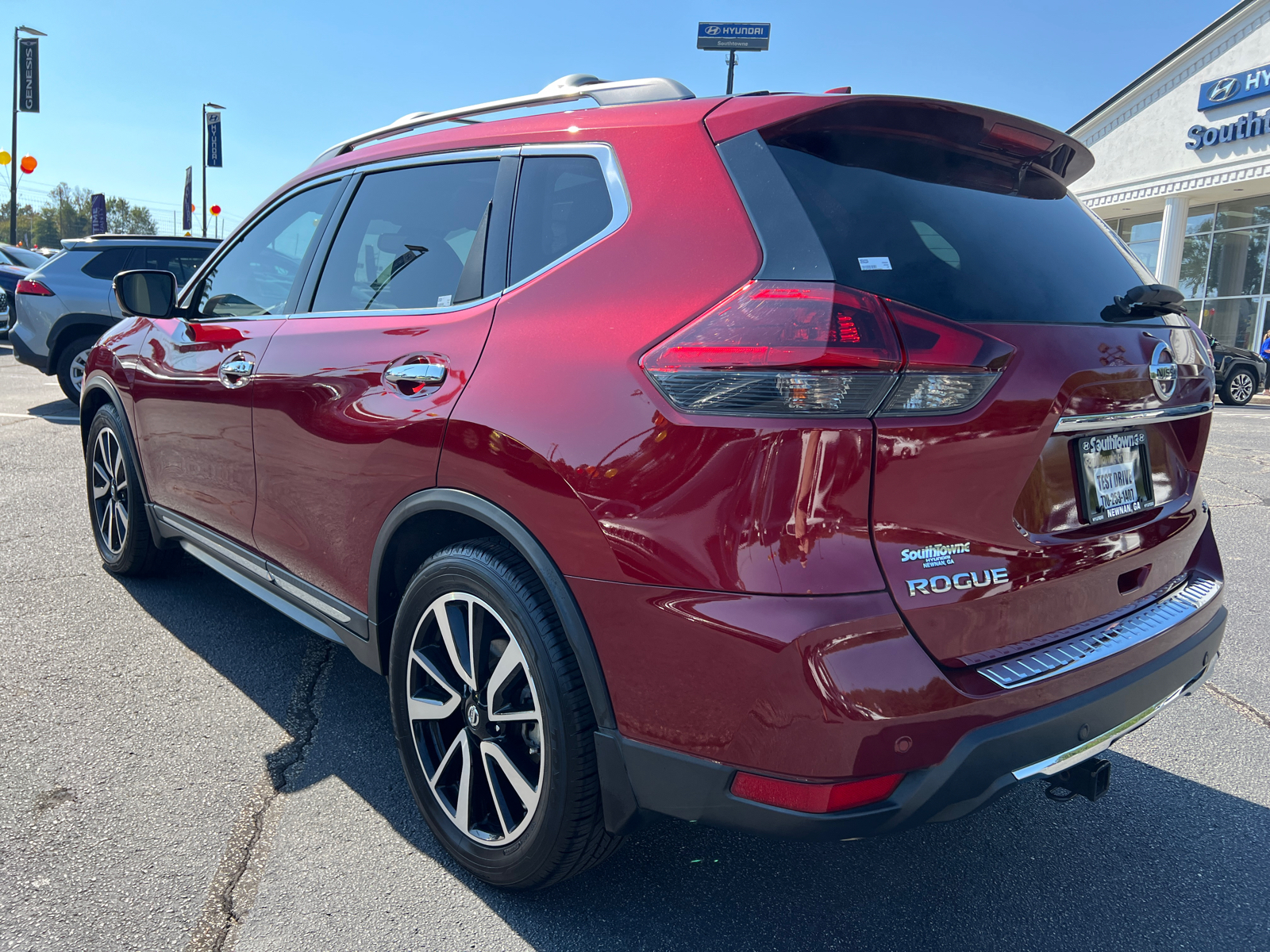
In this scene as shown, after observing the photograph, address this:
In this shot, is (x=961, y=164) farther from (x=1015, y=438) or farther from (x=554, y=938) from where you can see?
(x=554, y=938)

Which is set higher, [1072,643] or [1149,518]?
[1149,518]

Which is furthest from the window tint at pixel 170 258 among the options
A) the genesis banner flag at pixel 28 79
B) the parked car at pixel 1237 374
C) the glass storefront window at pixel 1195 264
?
the genesis banner flag at pixel 28 79

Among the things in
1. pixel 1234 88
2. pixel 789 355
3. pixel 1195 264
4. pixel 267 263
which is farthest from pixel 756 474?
pixel 1195 264

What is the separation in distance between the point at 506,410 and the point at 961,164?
1201 mm

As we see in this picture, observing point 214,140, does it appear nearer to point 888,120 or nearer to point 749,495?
point 888,120

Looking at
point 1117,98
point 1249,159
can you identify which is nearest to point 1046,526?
point 1249,159

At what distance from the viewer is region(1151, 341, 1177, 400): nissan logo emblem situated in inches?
81.9

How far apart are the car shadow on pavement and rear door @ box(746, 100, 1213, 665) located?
794mm

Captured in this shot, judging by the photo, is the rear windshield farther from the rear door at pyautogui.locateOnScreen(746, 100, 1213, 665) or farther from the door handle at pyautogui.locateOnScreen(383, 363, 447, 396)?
the door handle at pyautogui.locateOnScreen(383, 363, 447, 396)

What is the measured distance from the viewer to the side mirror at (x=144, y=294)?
12.1 ft

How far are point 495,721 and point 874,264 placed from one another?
1.35 m

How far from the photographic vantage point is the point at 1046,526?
1.86 m

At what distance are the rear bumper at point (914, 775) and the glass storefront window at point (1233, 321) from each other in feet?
84.8

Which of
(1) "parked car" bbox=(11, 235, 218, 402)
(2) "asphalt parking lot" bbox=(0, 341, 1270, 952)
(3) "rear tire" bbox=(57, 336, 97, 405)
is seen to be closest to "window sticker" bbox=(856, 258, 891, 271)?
(2) "asphalt parking lot" bbox=(0, 341, 1270, 952)
